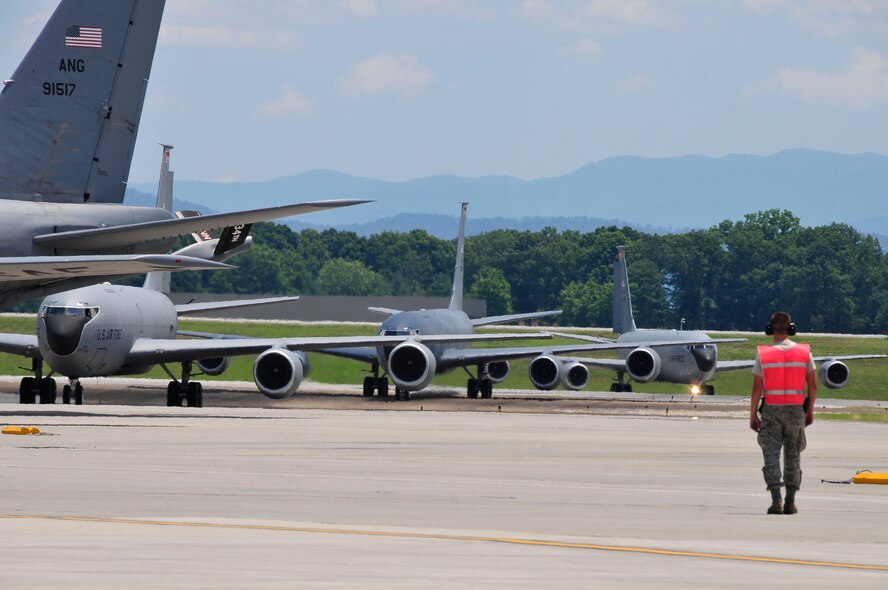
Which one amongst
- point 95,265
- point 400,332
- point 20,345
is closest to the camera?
point 95,265

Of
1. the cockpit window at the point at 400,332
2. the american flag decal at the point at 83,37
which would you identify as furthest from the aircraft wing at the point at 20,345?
the american flag decal at the point at 83,37

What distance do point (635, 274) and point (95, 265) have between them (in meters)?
141

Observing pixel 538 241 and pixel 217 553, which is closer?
pixel 217 553

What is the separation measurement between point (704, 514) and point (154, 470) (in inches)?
302

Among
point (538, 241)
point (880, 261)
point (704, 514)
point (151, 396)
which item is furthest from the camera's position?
point (538, 241)

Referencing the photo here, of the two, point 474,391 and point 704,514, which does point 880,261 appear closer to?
point 474,391

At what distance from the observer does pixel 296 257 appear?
173000mm

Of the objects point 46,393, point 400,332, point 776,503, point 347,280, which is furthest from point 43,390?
point 347,280

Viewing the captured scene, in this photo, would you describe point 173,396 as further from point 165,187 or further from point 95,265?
point 95,265

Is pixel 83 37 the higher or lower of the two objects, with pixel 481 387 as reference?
higher

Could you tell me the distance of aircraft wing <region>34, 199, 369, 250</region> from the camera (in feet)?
95.3

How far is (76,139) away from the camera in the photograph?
32.6 m

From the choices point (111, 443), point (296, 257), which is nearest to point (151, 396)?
point (111, 443)

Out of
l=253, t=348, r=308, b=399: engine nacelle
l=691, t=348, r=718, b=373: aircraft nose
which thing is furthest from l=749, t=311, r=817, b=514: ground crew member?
l=691, t=348, r=718, b=373: aircraft nose
